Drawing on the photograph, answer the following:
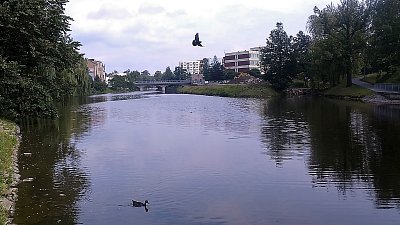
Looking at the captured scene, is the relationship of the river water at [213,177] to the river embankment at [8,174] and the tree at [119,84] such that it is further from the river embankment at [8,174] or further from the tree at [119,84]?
the tree at [119,84]

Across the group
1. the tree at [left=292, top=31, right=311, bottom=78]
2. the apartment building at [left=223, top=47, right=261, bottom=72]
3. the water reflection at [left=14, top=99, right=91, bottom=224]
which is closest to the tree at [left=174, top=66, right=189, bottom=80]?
the apartment building at [left=223, top=47, right=261, bottom=72]

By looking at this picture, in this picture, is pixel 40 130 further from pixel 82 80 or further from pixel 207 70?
pixel 207 70

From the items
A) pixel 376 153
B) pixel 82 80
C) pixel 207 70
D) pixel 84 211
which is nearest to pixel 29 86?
pixel 84 211

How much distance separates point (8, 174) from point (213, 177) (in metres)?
6.91

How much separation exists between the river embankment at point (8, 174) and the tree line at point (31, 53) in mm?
3298

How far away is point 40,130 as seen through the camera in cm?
3062

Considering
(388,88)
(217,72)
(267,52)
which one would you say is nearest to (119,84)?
(217,72)

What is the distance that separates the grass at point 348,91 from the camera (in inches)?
2578

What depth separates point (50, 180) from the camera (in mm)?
15656

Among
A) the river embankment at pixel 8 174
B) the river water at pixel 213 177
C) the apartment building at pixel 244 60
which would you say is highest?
the apartment building at pixel 244 60

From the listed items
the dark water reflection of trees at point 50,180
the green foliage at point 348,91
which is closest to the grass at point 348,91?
the green foliage at point 348,91

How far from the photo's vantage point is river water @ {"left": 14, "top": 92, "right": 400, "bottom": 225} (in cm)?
1195

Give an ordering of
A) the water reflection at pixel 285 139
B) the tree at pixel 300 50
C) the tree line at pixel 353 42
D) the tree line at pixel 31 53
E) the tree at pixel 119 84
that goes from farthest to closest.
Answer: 1. the tree at pixel 119 84
2. the tree at pixel 300 50
3. the tree line at pixel 353 42
4. the tree line at pixel 31 53
5. the water reflection at pixel 285 139

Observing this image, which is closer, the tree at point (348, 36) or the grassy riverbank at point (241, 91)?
the tree at point (348, 36)
